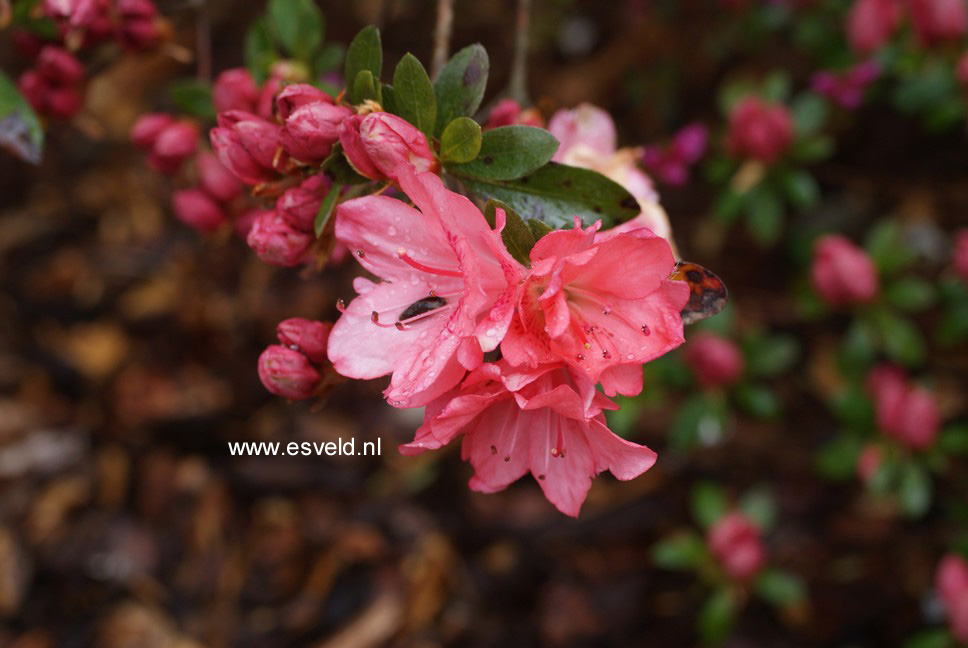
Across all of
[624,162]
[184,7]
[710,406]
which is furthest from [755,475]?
[184,7]

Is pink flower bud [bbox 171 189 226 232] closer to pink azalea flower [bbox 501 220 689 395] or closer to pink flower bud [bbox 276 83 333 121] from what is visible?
pink flower bud [bbox 276 83 333 121]

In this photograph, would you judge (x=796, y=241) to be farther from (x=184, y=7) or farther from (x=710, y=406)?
(x=184, y=7)

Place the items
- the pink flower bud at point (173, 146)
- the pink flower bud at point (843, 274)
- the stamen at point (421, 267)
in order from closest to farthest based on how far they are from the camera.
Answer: the stamen at point (421, 267) → the pink flower bud at point (173, 146) → the pink flower bud at point (843, 274)

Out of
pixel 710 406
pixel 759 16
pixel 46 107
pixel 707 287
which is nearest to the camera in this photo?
pixel 707 287

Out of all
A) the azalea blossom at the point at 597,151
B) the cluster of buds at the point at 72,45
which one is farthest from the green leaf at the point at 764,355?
the cluster of buds at the point at 72,45

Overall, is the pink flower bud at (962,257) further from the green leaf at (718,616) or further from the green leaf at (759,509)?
the green leaf at (718,616)

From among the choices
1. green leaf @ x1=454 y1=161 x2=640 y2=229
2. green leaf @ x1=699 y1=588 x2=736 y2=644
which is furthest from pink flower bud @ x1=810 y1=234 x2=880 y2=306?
green leaf @ x1=454 y1=161 x2=640 y2=229
